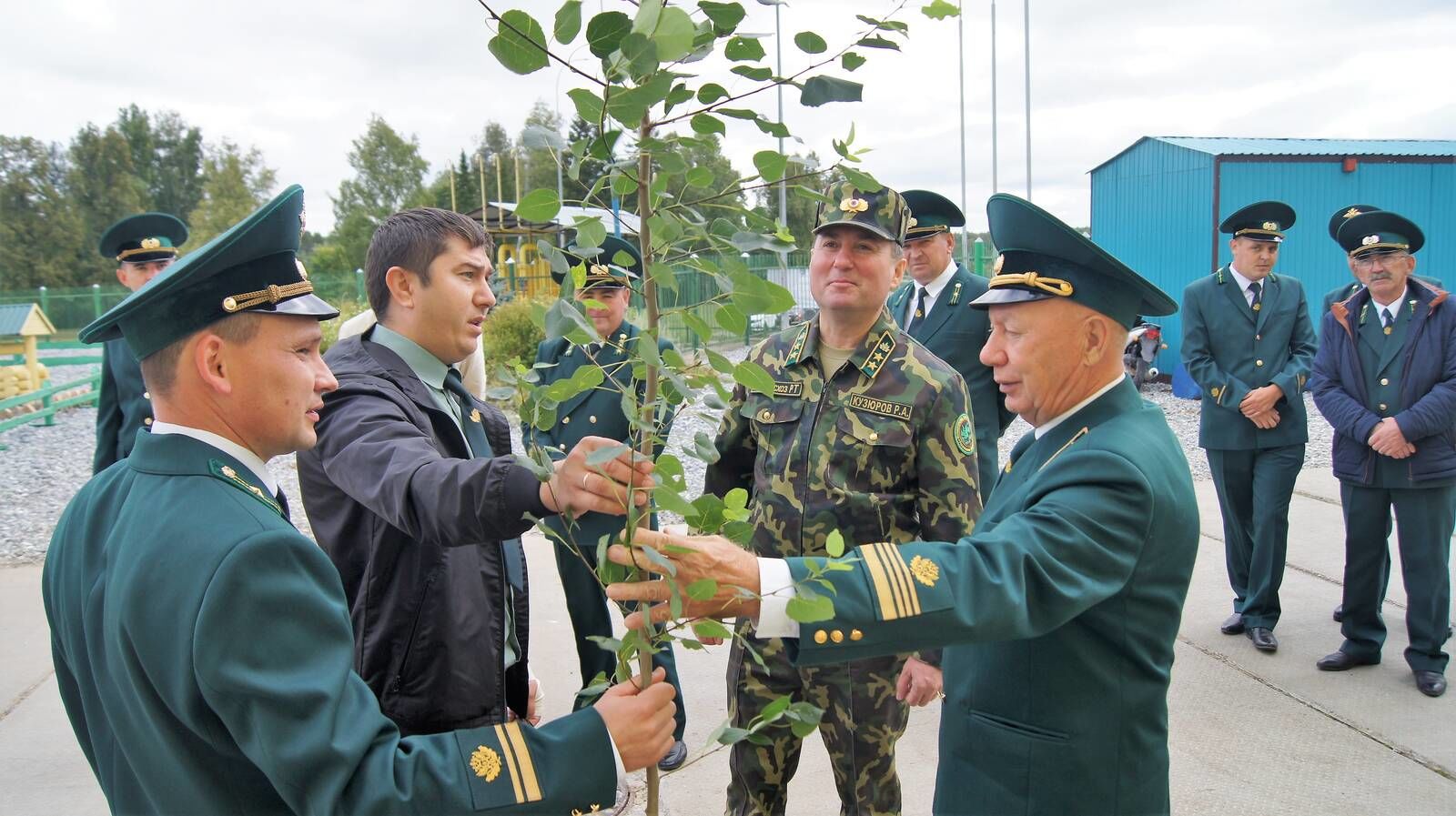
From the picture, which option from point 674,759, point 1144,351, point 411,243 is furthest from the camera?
point 1144,351

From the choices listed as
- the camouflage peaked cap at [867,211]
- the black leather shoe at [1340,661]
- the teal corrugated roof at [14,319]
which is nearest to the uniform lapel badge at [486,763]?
the camouflage peaked cap at [867,211]

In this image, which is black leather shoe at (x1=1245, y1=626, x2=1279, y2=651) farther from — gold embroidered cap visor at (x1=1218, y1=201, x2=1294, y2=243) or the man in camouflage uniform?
the man in camouflage uniform

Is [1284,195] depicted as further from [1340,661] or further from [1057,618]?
[1057,618]

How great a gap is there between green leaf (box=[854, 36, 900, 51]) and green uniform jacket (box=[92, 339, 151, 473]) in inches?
152

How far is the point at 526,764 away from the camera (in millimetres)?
1346

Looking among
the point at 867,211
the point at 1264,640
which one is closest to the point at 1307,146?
the point at 1264,640

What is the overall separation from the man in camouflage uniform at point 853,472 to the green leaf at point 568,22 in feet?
4.75

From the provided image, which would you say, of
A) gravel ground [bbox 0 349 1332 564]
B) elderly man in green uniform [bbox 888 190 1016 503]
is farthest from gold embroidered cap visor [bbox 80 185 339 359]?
gravel ground [bbox 0 349 1332 564]

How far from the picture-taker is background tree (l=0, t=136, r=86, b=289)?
3991cm

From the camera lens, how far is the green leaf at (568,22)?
1.13 meters

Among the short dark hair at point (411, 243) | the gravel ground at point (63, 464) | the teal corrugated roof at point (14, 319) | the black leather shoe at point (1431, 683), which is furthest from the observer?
the teal corrugated roof at point (14, 319)

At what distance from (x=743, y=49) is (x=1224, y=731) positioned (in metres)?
3.60

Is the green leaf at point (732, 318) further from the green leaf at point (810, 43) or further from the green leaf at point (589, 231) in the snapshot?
the green leaf at point (810, 43)

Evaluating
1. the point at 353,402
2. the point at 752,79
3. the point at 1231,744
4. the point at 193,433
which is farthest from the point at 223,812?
the point at 1231,744
